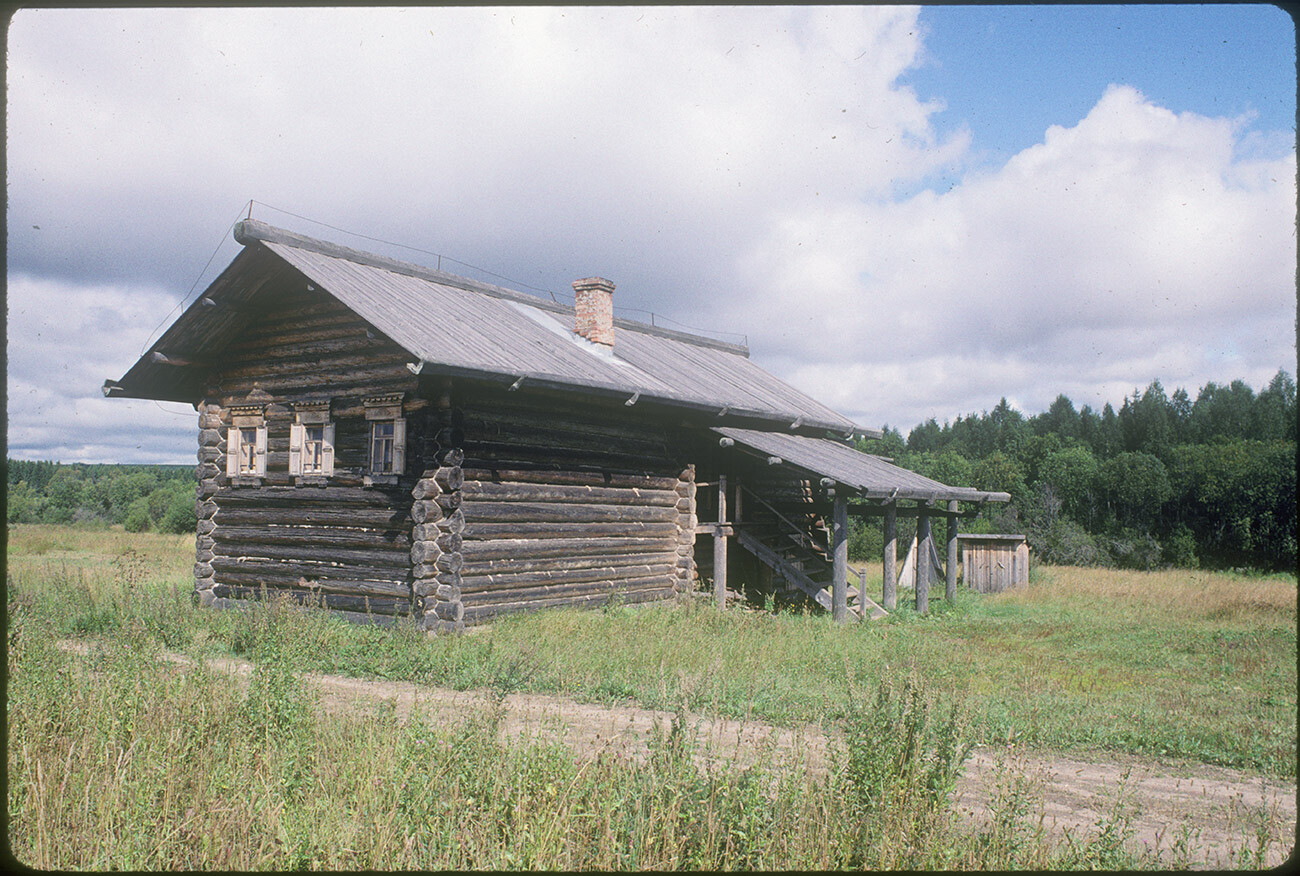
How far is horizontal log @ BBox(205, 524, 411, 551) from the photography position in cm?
1255

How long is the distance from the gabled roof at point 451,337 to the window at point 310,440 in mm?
1970

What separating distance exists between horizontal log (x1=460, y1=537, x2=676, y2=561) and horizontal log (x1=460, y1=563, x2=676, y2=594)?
26cm

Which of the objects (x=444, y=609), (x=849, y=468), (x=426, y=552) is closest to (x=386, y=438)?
(x=426, y=552)

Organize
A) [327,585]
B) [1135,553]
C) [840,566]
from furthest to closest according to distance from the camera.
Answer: [1135,553] → [840,566] → [327,585]

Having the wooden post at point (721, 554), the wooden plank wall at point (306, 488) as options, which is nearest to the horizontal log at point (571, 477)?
the wooden post at point (721, 554)

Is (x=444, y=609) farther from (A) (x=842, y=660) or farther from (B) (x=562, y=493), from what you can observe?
(A) (x=842, y=660)

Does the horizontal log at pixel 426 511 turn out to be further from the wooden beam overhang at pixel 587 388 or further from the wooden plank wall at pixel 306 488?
the wooden beam overhang at pixel 587 388

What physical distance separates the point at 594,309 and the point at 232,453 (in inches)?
274

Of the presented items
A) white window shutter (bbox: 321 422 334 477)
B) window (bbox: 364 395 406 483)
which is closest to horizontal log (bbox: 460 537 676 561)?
window (bbox: 364 395 406 483)

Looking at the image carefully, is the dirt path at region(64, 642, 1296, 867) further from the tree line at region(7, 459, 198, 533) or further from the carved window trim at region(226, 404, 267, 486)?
the tree line at region(7, 459, 198, 533)

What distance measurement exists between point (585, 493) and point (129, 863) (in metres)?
10.3

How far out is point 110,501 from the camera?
212 ft

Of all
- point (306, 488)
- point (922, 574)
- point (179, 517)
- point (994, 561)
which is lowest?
point (179, 517)

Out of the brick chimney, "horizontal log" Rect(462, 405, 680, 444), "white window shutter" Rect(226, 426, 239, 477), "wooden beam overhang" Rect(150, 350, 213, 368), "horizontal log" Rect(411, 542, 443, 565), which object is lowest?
"horizontal log" Rect(411, 542, 443, 565)
